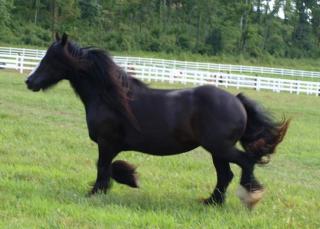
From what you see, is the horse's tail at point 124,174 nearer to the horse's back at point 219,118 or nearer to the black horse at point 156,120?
the black horse at point 156,120

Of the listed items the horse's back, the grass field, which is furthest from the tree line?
the horse's back

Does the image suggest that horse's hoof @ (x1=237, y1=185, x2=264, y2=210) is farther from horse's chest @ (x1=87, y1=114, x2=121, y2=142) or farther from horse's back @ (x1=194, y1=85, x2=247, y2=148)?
horse's chest @ (x1=87, y1=114, x2=121, y2=142)

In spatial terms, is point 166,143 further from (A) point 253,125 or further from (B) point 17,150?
(B) point 17,150

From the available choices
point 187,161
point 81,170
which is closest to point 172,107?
point 81,170

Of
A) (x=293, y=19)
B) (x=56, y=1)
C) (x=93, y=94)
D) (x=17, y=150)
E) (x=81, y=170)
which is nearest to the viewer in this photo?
(x=93, y=94)

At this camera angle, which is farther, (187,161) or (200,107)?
(187,161)

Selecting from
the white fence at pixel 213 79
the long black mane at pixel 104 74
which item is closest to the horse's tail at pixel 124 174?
the long black mane at pixel 104 74

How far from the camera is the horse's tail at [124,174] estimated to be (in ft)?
23.5

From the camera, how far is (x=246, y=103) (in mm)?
6871

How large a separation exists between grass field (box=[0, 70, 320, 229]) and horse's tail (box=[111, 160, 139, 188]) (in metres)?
0.18

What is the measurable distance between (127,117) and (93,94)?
25.6 inches

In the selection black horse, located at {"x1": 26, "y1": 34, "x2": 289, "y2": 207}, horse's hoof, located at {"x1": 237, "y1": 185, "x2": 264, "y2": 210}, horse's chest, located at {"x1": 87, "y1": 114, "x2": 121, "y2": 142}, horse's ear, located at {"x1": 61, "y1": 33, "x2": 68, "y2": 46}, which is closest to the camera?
horse's hoof, located at {"x1": 237, "y1": 185, "x2": 264, "y2": 210}

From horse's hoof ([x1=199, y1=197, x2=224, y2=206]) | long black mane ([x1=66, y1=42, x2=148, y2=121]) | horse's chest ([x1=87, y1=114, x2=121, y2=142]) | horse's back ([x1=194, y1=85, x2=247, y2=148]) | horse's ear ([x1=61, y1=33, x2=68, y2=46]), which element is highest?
horse's ear ([x1=61, y1=33, x2=68, y2=46])

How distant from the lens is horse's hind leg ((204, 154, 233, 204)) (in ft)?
22.6
